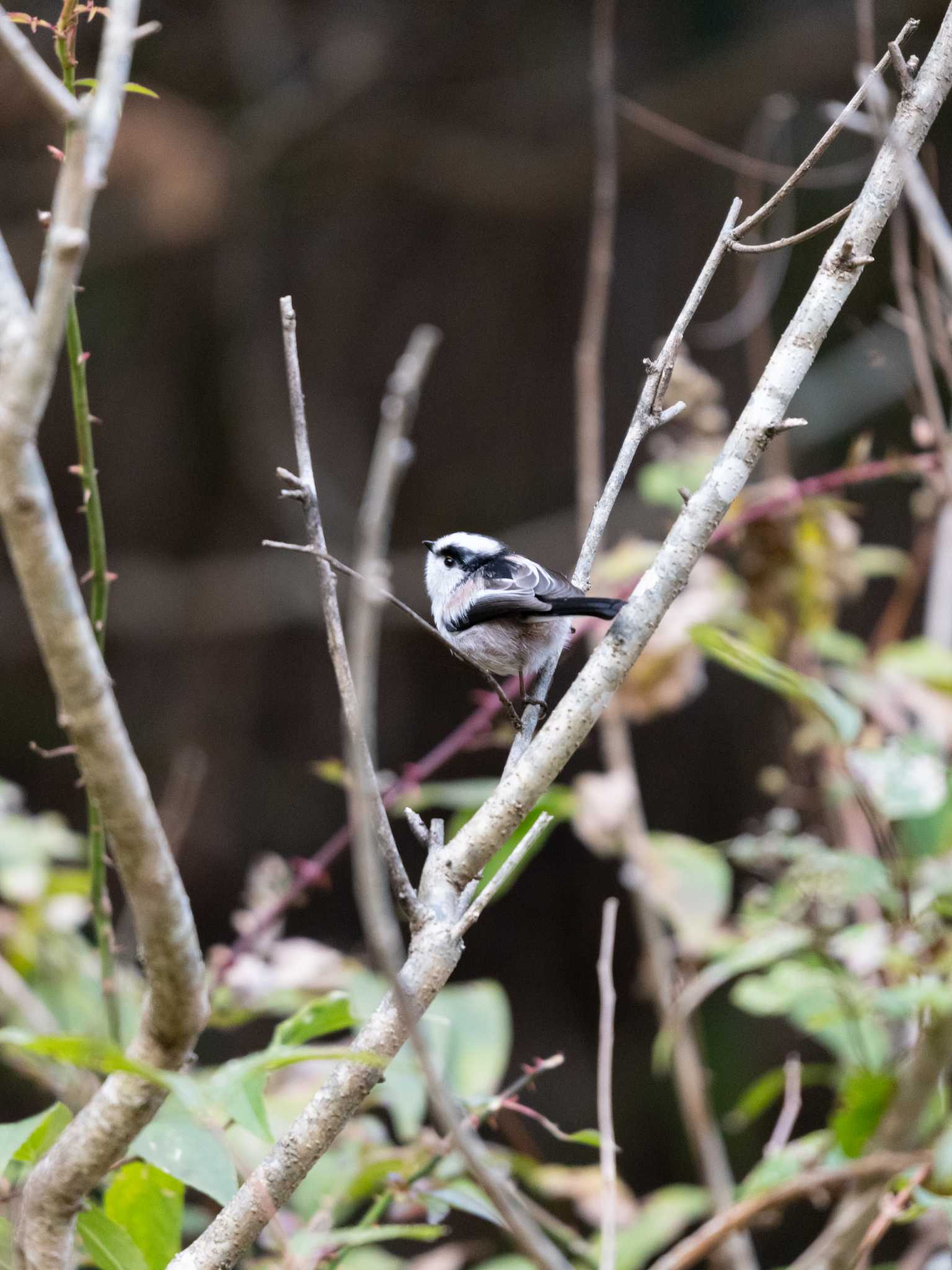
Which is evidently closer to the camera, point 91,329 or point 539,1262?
A: point 539,1262

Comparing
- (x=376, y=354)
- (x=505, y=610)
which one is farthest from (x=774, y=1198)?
(x=376, y=354)

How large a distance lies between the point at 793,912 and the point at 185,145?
4.80 m

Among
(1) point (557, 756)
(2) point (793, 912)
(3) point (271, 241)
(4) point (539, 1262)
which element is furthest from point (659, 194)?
(4) point (539, 1262)

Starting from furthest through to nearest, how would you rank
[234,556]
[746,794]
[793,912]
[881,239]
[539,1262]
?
1. [234,556]
2. [746,794]
3. [881,239]
4. [793,912]
5. [539,1262]

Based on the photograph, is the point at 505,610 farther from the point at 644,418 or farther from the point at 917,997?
the point at 917,997

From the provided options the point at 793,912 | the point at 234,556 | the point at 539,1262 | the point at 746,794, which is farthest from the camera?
the point at 234,556

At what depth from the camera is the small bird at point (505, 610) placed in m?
1.65

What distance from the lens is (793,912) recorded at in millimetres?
1637

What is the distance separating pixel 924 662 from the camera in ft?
5.98

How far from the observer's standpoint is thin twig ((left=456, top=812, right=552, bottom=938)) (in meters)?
0.96

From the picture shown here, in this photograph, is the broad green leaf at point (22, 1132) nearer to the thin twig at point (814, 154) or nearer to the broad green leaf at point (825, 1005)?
the broad green leaf at point (825, 1005)

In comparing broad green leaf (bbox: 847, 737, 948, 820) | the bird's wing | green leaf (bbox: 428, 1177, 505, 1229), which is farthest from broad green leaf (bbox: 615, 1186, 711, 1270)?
the bird's wing

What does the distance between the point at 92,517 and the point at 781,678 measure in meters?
0.72

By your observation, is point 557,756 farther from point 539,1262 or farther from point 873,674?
point 873,674
